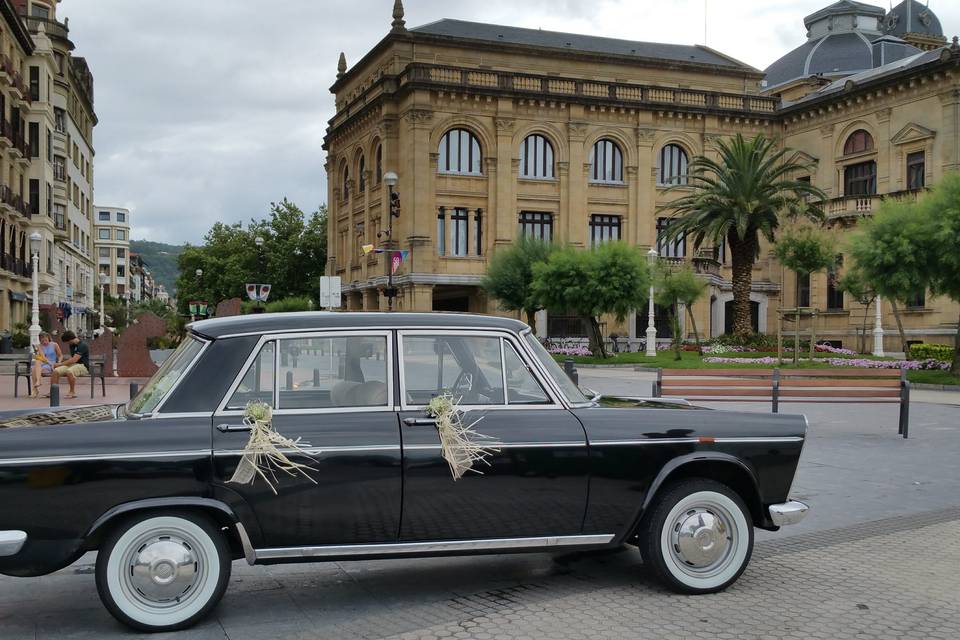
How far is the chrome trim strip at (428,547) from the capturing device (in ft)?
16.0

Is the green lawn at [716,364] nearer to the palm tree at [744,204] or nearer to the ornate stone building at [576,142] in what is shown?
the palm tree at [744,204]

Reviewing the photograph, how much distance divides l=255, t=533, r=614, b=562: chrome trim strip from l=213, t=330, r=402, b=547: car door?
40mm

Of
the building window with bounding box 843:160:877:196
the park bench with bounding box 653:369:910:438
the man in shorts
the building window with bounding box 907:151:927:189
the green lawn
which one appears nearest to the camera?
the park bench with bounding box 653:369:910:438

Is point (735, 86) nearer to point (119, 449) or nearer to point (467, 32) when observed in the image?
point (467, 32)

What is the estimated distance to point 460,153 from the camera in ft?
164

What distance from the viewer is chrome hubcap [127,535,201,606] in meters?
4.69

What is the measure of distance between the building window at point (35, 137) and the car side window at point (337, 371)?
5549 centimetres

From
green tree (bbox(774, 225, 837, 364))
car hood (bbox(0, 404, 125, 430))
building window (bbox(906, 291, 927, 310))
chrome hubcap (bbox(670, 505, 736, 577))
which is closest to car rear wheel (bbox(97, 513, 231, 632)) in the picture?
car hood (bbox(0, 404, 125, 430))

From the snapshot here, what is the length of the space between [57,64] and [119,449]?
63925 millimetres

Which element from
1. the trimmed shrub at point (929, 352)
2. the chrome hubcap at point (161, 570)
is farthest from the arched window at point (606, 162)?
the chrome hubcap at point (161, 570)

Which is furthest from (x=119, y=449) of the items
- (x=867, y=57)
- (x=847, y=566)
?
(x=867, y=57)

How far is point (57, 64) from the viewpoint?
60219 mm

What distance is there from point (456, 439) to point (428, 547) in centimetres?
62

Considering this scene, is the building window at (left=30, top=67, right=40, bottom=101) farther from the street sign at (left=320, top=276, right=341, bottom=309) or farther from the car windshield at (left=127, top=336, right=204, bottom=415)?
the car windshield at (left=127, top=336, right=204, bottom=415)
